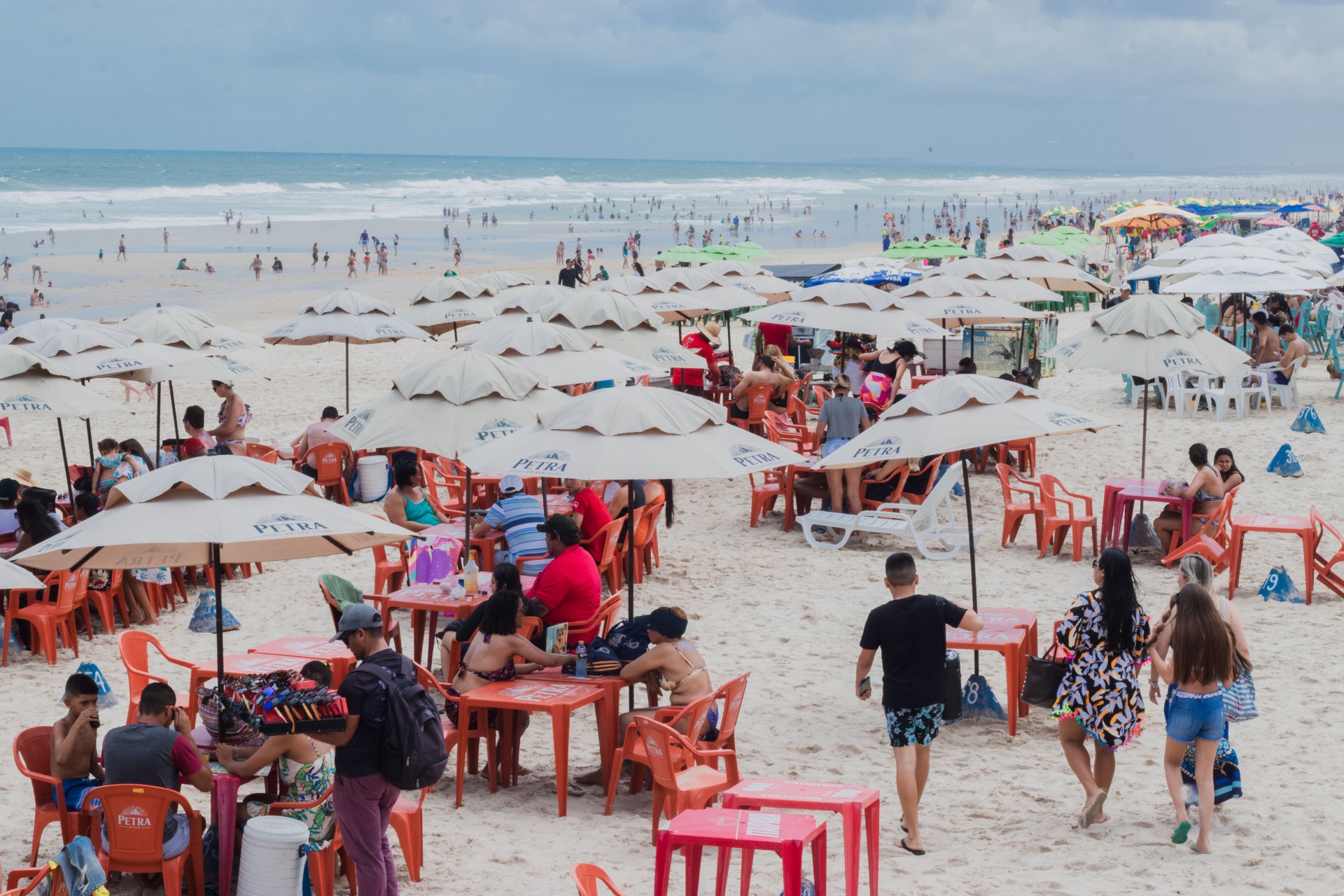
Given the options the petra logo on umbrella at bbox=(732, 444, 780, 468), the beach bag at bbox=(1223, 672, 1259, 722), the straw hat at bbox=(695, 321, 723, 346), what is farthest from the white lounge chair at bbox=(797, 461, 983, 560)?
the straw hat at bbox=(695, 321, 723, 346)

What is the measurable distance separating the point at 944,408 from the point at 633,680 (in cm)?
224

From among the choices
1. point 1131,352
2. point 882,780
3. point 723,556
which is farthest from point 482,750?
point 1131,352

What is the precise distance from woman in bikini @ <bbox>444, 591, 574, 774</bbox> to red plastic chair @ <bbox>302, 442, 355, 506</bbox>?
5661 mm

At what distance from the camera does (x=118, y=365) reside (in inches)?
383

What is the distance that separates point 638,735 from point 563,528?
1.25 m

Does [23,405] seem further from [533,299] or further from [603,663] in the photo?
[533,299]

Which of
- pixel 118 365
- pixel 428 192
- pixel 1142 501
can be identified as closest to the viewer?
pixel 118 365

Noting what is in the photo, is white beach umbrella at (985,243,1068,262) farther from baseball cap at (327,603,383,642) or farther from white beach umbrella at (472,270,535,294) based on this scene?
baseball cap at (327,603,383,642)

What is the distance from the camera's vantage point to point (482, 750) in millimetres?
6543

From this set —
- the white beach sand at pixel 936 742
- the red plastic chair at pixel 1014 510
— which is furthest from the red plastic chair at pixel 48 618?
the red plastic chair at pixel 1014 510

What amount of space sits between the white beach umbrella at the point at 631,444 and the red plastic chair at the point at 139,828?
7.56 ft

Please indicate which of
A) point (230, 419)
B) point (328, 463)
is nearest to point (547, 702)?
point (328, 463)

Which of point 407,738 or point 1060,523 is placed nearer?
point 407,738

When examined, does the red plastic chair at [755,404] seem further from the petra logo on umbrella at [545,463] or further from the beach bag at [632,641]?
the beach bag at [632,641]
